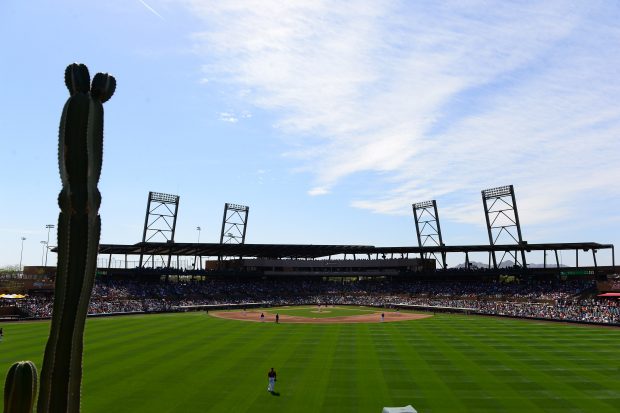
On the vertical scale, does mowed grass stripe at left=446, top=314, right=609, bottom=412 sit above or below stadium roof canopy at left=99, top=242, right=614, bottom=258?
below

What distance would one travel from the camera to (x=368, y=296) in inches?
3442

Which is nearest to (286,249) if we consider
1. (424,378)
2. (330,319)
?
(330,319)

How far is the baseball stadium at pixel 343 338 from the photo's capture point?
68.4 feet

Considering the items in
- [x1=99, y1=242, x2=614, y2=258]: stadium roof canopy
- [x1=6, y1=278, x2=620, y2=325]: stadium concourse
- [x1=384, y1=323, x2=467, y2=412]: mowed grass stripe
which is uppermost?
[x1=99, y1=242, x2=614, y2=258]: stadium roof canopy

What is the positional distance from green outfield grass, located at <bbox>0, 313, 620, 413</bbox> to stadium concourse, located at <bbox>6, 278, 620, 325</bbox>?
14.3 meters

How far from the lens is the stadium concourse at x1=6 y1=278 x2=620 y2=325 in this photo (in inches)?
2301

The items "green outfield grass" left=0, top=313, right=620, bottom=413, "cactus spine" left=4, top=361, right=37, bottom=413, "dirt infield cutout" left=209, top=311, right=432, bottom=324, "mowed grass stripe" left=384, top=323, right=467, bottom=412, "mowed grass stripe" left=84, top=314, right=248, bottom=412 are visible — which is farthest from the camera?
"dirt infield cutout" left=209, top=311, right=432, bottom=324

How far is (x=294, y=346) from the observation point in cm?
3503

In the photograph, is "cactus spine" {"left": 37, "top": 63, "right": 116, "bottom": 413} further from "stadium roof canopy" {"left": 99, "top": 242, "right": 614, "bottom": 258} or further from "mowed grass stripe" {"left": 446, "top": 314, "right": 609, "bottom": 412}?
"stadium roof canopy" {"left": 99, "top": 242, "right": 614, "bottom": 258}

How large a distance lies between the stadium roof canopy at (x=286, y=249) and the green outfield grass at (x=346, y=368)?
37.7 m

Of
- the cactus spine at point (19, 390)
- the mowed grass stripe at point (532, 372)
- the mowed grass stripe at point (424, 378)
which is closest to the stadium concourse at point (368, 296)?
the mowed grass stripe at point (532, 372)

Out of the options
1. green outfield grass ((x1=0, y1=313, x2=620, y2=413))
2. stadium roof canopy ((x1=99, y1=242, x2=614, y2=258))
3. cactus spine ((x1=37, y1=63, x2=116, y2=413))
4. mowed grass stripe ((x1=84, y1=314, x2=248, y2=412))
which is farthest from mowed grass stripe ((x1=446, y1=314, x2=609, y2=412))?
stadium roof canopy ((x1=99, y1=242, x2=614, y2=258))

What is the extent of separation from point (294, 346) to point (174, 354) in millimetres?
9068

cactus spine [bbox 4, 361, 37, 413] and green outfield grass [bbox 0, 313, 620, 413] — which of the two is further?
green outfield grass [bbox 0, 313, 620, 413]
